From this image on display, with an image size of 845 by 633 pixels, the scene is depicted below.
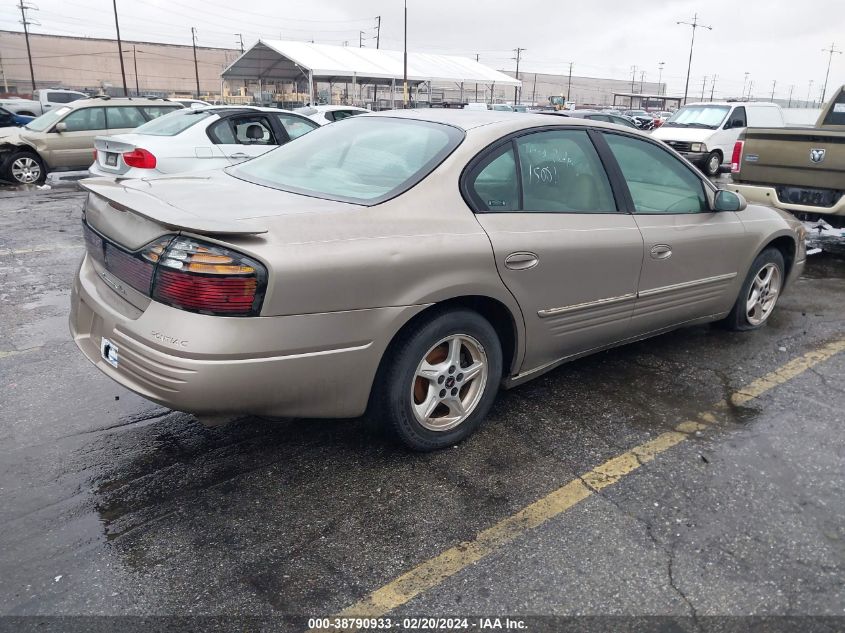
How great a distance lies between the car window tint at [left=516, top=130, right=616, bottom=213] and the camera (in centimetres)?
345

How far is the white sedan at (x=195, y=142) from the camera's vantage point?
840 cm

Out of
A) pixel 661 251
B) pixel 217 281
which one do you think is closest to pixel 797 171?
pixel 661 251

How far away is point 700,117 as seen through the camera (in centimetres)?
1848

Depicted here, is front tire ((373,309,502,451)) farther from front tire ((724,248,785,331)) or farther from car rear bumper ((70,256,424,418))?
front tire ((724,248,785,331))

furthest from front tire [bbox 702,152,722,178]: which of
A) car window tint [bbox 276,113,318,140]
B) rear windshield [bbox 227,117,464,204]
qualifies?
rear windshield [bbox 227,117,464,204]

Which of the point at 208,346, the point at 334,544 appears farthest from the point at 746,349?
the point at 208,346

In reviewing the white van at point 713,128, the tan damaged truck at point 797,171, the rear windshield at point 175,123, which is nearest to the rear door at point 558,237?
the tan damaged truck at point 797,171

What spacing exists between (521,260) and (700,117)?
17681mm

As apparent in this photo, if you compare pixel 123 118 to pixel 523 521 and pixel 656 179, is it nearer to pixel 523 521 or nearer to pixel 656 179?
pixel 656 179

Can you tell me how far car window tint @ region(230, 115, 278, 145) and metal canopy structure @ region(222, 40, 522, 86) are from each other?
2605cm

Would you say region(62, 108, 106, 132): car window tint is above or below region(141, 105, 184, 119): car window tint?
below

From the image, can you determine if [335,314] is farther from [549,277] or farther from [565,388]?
[565,388]

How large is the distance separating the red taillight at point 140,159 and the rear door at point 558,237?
6.28m

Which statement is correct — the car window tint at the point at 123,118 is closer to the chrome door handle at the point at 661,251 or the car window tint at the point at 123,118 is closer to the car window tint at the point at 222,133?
the car window tint at the point at 222,133
